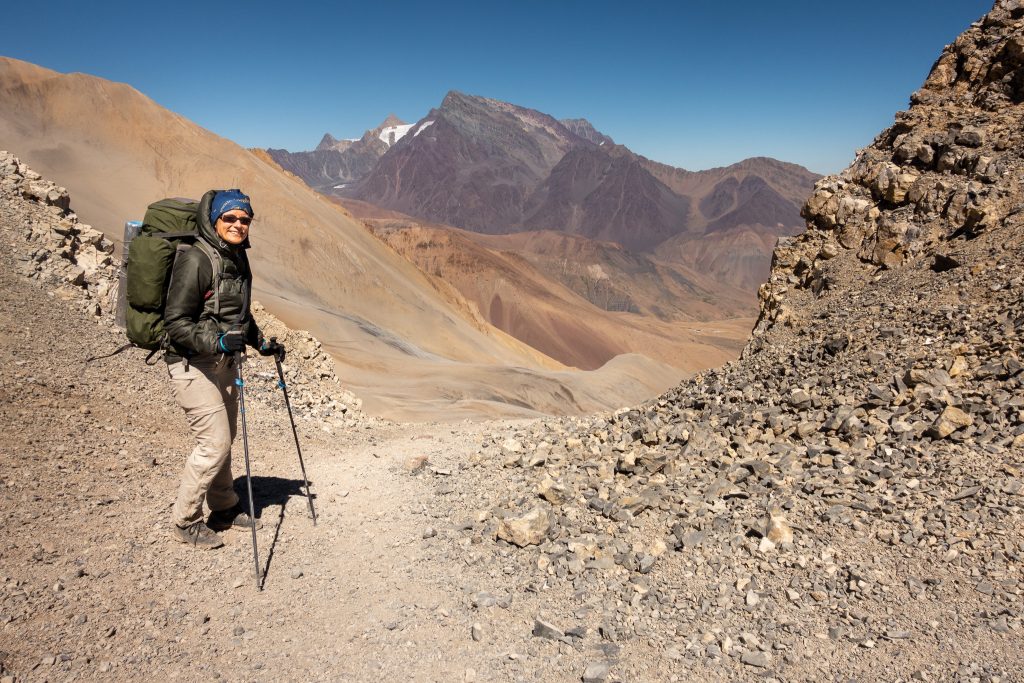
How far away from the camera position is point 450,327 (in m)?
34.4

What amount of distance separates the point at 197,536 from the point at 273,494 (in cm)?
110

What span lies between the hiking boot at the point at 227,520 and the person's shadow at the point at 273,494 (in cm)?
16

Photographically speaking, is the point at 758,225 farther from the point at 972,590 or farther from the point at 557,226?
the point at 972,590

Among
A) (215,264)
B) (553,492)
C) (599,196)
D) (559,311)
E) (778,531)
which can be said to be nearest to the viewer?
(215,264)

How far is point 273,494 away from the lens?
5258 millimetres

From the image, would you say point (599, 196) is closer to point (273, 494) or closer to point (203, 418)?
point (273, 494)

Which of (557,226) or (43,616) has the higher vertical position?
(557,226)

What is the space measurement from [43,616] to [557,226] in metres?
168

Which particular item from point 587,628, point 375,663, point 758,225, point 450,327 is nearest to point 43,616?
point 375,663

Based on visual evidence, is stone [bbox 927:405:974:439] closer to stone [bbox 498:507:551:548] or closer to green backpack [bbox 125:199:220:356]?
stone [bbox 498:507:551:548]

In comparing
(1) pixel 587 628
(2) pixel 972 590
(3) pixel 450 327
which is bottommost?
(3) pixel 450 327

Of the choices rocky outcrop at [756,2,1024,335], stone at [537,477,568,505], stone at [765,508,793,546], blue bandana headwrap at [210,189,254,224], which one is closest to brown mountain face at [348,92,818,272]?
rocky outcrop at [756,2,1024,335]

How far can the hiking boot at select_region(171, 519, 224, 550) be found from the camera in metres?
4.15

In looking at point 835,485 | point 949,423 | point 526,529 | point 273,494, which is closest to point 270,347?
point 273,494
